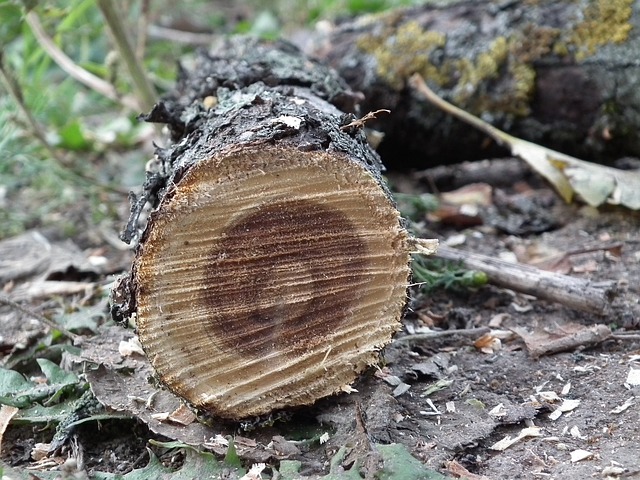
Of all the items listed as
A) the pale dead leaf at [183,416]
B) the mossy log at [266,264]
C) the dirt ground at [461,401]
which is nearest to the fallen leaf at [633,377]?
the dirt ground at [461,401]

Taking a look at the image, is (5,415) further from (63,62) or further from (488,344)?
(63,62)

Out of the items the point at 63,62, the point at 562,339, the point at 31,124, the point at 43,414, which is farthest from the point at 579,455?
the point at 63,62

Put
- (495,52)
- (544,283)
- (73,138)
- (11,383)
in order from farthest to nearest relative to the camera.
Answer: (73,138), (495,52), (544,283), (11,383)

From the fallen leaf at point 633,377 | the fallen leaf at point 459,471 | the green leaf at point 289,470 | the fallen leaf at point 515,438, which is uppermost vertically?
the green leaf at point 289,470

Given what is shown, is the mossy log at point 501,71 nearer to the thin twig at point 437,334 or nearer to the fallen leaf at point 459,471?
the thin twig at point 437,334

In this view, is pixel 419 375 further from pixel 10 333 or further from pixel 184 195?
pixel 10 333

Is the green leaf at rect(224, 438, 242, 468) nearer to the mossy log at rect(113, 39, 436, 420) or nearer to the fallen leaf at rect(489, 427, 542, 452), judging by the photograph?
the mossy log at rect(113, 39, 436, 420)
